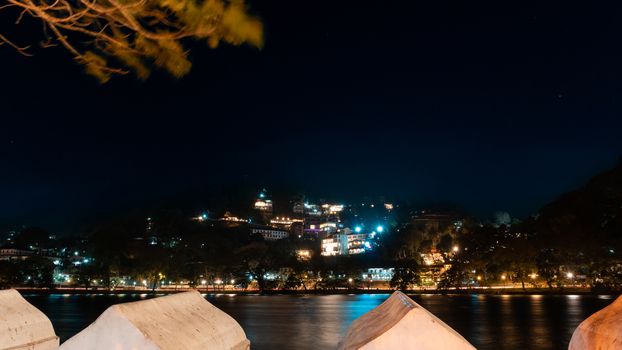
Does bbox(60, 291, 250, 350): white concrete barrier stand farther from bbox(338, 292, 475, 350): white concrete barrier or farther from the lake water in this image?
the lake water

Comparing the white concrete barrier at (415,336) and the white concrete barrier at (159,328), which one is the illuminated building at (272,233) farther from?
the white concrete barrier at (415,336)

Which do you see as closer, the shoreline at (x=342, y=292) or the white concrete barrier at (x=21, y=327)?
the white concrete barrier at (x=21, y=327)

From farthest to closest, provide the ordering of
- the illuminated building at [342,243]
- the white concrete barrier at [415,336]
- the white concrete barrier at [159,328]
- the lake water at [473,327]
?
1. the illuminated building at [342,243]
2. the lake water at [473,327]
3. the white concrete barrier at [159,328]
4. the white concrete barrier at [415,336]

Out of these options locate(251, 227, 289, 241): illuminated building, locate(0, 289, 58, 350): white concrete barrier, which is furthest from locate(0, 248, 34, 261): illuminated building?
locate(0, 289, 58, 350): white concrete barrier

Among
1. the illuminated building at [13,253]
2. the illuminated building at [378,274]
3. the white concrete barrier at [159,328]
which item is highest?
the illuminated building at [13,253]

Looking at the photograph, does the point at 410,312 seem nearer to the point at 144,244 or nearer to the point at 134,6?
the point at 134,6

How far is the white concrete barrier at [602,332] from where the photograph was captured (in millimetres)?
4262

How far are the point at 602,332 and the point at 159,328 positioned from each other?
402cm

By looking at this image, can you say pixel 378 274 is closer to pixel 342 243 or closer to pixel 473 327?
pixel 342 243

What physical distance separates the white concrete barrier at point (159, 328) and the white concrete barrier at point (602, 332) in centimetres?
377

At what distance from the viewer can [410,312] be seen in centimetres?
425

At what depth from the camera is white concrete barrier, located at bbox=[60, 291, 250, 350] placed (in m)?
4.56

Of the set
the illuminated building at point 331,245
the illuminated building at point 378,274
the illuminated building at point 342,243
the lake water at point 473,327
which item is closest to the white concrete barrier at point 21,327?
the lake water at point 473,327

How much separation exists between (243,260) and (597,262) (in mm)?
61482
